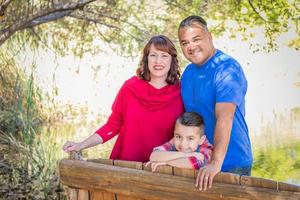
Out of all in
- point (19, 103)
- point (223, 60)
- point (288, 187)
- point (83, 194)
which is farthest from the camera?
point (19, 103)

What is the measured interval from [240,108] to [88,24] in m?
3.75

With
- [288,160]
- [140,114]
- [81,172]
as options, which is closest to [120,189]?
[81,172]

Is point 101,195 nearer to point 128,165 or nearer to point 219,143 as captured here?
point 128,165

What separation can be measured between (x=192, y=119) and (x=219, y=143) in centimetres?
30

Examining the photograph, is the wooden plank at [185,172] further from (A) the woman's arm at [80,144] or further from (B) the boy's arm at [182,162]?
(A) the woman's arm at [80,144]

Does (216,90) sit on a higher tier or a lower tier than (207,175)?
higher

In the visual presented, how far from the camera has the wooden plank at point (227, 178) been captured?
2.44 meters

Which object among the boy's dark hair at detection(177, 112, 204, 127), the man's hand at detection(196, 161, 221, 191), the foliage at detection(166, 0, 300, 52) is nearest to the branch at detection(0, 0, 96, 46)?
the foliage at detection(166, 0, 300, 52)

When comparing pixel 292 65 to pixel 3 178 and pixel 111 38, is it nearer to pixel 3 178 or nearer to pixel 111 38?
pixel 111 38

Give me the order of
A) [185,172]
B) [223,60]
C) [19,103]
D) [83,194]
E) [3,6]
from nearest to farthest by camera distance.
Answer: [185,172]
[223,60]
[83,194]
[3,6]
[19,103]

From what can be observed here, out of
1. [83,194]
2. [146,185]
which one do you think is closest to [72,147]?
[83,194]

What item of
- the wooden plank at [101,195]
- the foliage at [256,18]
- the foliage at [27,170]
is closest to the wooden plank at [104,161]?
the wooden plank at [101,195]

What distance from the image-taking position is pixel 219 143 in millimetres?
2584

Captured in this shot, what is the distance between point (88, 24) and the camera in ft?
20.8
